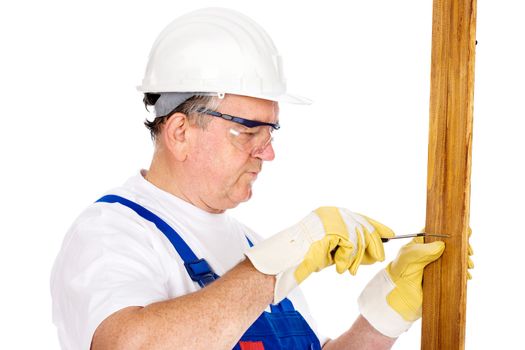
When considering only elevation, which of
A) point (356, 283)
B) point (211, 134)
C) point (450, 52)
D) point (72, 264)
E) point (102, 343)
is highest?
point (450, 52)

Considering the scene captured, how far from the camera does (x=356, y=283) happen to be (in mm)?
3334

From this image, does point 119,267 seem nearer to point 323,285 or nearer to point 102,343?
point 102,343

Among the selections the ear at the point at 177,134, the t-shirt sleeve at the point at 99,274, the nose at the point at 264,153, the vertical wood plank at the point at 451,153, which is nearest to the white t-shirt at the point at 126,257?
the t-shirt sleeve at the point at 99,274

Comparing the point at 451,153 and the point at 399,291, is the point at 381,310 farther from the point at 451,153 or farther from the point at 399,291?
the point at 451,153

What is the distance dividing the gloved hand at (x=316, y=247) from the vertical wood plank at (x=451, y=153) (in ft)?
0.63

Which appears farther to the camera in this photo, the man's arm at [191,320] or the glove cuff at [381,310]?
the glove cuff at [381,310]

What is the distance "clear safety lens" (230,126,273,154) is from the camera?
216 cm

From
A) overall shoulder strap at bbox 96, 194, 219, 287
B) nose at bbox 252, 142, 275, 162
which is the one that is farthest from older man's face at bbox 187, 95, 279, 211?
overall shoulder strap at bbox 96, 194, 219, 287

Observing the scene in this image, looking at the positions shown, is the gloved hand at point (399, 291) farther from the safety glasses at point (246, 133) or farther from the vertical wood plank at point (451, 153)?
the safety glasses at point (246, 133)

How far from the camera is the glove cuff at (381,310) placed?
235 centimetres

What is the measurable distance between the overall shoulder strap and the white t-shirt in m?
0.02

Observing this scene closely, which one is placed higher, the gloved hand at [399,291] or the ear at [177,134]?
the ear at [177,134]

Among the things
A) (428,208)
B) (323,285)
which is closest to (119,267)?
(428,208)

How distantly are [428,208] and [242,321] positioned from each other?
0.62 meters
